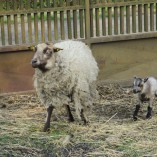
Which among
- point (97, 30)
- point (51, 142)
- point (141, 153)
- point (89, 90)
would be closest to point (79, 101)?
point (89, 90)

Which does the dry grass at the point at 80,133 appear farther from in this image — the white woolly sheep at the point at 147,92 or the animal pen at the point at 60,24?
the animal pen at the point at 60,24

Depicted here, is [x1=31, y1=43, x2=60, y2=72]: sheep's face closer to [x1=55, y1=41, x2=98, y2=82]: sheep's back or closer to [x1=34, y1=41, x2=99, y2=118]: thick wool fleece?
[x1=34, y1=41, x2=99, y2=118]: thick wool fleece

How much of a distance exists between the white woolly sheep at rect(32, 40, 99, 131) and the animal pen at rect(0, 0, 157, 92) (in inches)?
77.3

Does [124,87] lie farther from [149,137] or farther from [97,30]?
[149,137]

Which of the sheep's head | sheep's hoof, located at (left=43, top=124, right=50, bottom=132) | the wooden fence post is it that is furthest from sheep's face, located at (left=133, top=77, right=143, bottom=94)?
the wooden fence post

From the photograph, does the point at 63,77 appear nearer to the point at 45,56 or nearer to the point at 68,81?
the point at 68,81

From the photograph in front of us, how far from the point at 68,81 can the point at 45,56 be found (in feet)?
1.58

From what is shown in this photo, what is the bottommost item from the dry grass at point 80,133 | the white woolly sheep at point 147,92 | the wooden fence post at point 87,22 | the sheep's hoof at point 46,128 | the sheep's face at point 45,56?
the dry grass at point 80,133

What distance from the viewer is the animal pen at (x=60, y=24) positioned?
9.16 m

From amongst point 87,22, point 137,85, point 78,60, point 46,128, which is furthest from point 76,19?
point 46,128

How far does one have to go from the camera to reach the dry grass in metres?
6.31

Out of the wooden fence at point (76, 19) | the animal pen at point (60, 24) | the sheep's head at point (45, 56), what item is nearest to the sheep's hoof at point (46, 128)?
the sheep's head at point (45, 56)

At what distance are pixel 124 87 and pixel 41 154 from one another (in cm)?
378

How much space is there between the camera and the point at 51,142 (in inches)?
261
